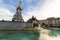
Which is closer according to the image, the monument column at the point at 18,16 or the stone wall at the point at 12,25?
the stone wall at the point at 12,25

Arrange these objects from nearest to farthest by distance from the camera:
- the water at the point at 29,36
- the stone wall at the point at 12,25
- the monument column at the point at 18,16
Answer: the water at the point at 29,36, the stone wall at the point at 12,25, the monument column at the point at 18,16

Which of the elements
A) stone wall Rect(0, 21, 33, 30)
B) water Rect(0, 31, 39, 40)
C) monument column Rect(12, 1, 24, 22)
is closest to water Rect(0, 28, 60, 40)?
water Rect(0, 31, 39, 40)

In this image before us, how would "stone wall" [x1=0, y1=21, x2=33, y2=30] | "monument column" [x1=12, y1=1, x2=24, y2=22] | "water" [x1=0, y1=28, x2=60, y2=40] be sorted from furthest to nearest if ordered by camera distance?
1. "monument column" [x1=12, y1=1, x2=24, y2=22]
2. "stone wall" [x1=0, y1=21, x2=33, y2=30]
3. "water" [x1=0, y1=28, x2=60, y2=40]

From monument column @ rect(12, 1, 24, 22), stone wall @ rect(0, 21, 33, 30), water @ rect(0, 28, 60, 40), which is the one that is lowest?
water @ rect(0, 28, 60, 40)

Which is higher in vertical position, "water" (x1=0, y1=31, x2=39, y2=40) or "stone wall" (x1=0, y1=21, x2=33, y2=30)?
"stone wall" (x1=0, y1=21, x2=33, y2=30)

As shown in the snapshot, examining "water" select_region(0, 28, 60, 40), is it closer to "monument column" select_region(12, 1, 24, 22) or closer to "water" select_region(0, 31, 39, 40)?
"water" select_region(0, 31, 39, 40)

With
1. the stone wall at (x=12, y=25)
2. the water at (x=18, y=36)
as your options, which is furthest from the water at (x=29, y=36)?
the stone wall at (x=12, y=25)

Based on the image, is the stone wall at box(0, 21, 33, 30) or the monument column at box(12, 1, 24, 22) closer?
the stone wall at box(0, 21, 33, 30)

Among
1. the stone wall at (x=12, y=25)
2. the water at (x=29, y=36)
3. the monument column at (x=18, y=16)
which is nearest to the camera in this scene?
the water at (x=29, y=36)

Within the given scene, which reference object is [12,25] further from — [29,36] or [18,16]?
[29,36]

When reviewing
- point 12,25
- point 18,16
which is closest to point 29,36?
point 12,25

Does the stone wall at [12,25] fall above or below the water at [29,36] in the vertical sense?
above

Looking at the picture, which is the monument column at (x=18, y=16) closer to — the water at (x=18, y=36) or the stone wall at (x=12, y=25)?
the stone wall at (x=12, y=25)

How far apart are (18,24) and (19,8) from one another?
11.7 meters
